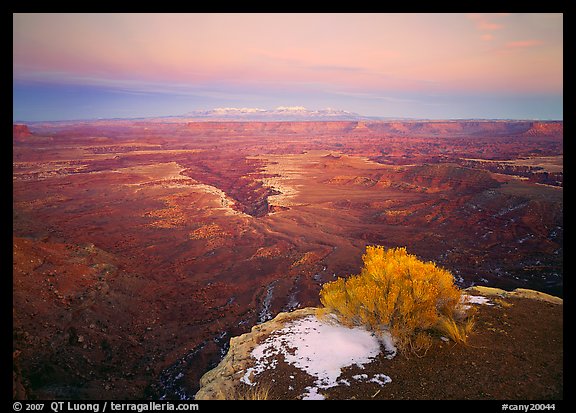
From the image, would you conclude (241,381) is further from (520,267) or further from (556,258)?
(556,258)

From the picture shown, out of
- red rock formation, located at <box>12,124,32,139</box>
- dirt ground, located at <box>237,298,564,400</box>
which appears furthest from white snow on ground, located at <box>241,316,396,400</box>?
red rock formation, located at <box>12,124,32,139</box>

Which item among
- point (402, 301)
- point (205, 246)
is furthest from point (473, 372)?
point (205, 246)

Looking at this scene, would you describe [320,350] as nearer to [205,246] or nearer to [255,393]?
[255,393]

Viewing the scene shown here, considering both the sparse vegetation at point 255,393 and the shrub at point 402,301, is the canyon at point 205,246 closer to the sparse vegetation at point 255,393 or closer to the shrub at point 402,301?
the sparse vegetation at point 255,393

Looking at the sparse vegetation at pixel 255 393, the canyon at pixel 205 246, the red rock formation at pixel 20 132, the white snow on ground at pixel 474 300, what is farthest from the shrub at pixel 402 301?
the red rock formation at pixel 20 132

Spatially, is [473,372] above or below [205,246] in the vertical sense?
above

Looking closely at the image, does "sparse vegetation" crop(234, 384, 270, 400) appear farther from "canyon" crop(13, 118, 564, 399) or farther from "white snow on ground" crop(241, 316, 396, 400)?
"canyon" crop(13, 118, 564, 399)
